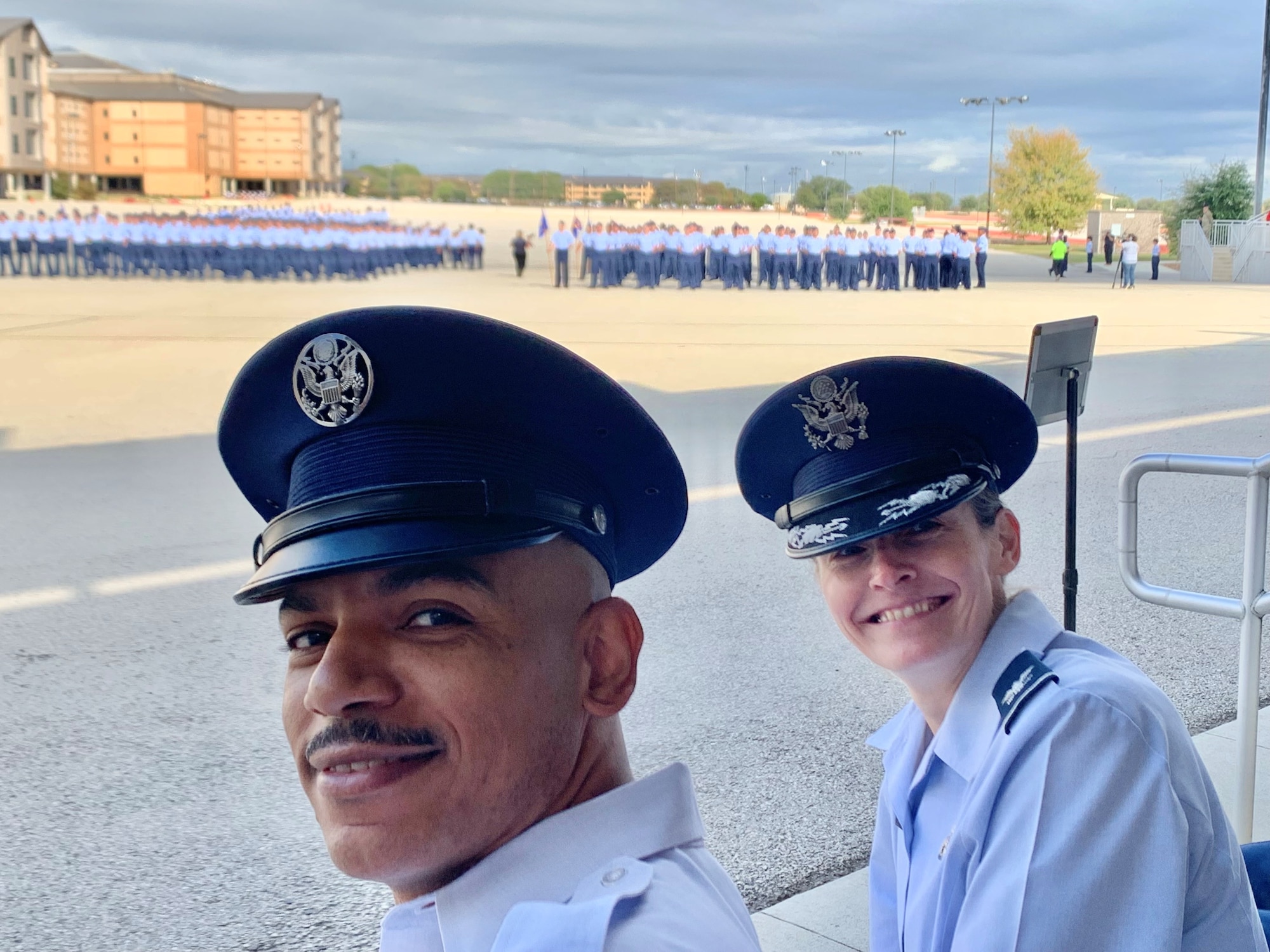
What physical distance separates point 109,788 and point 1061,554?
466cm

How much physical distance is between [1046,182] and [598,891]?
273ft

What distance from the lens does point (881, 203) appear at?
305 ft

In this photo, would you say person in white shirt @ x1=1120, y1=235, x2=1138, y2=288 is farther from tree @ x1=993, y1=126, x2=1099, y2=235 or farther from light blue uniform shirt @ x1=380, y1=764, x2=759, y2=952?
tree @ x1=993, y1=126, x2=1099, y2=235

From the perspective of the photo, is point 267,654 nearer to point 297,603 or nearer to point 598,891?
point 297,603

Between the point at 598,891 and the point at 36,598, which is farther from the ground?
the point at 598,891

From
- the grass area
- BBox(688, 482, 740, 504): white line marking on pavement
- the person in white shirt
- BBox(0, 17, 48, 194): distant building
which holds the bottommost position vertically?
BBox(688, 482, 740, 504): white line marking on pavement

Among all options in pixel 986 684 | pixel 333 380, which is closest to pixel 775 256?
pixel 986 684

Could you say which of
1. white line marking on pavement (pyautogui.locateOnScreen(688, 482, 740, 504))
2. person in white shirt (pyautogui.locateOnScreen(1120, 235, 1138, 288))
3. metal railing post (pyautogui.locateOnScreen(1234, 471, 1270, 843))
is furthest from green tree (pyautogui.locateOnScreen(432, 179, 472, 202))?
metal railing post (pyautogui.locateOnScreen(1234, 471, 1270, 843))

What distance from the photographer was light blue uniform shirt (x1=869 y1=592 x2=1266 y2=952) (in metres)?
1.46

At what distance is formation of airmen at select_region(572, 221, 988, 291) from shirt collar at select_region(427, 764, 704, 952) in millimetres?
30237

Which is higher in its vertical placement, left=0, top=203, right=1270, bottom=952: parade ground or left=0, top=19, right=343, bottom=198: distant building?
left=0, top=19, right=343, bottom=198: distant building

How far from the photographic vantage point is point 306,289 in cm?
3053

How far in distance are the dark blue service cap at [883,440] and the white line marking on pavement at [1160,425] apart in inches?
310

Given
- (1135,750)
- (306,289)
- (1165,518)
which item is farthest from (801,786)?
(306,289)
